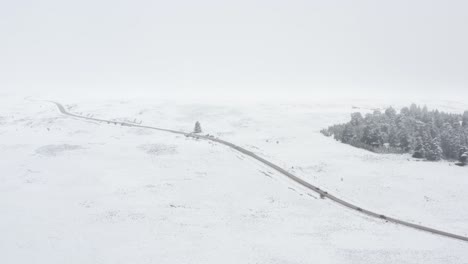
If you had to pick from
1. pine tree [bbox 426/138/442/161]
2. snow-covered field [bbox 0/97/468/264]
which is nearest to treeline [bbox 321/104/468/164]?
pine tree [bbox 426/138/442/161]

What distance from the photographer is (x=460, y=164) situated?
→ 60844mm

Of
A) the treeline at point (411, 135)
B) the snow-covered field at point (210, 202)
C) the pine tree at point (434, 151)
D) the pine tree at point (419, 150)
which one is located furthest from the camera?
the pine tree at point (419, 150)

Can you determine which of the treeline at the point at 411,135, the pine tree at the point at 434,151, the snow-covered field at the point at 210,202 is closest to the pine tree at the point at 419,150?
the treeline at the point at 411,135

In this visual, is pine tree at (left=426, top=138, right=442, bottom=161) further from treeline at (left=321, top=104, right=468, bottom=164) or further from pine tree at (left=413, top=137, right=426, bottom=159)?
pine tree at (left=413, top=137, right=426, bottom=159)

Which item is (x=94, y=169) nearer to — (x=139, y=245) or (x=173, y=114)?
(x=139, y=245)

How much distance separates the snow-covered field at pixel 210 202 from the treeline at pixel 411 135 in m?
3.17

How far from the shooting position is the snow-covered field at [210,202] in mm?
34188

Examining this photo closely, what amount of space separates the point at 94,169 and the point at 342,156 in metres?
41.3

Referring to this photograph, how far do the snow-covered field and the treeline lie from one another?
3.17 meters

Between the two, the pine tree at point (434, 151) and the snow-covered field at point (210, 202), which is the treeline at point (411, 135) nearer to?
the pine tree at point (434, 151)

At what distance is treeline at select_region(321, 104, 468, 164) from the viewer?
64.1 meters

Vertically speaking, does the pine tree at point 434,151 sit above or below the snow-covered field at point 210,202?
above

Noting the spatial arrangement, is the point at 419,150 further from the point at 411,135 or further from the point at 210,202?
the point at 210,202

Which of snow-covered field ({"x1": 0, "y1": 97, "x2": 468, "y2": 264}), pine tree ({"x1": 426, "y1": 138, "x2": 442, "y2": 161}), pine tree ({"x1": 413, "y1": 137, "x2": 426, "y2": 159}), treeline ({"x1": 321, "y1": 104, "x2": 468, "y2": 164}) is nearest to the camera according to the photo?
snow-covered field ({"x1": 0, "y1": 97, "x2": 468, "y2": 264})
